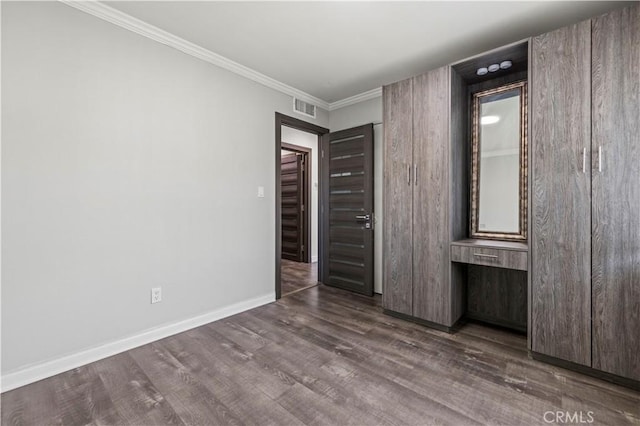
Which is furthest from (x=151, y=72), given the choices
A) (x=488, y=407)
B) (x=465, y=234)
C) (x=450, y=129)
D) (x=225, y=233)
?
(x=488, y=407)

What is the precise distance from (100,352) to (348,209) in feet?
9.33

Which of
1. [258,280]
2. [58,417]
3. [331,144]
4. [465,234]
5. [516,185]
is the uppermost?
[331,144]

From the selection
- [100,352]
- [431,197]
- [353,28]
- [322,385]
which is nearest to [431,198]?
[431,197]

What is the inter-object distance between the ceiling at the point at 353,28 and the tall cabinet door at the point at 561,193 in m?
0.41

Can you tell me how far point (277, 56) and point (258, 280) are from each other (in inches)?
92.7

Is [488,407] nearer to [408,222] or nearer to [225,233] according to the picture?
[408,222]

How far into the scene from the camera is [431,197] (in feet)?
8.80

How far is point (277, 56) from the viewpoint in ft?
9.37

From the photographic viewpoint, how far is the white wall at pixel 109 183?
6.12 feet

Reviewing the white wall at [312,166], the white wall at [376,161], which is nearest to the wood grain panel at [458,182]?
the white wall at [376,161]

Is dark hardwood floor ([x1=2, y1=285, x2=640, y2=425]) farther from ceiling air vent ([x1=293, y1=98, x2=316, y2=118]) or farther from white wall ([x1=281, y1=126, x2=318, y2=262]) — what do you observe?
white wall ([x1=281, y1=126, x2=318, y2=262])

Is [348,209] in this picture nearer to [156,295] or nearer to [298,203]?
[298,203]

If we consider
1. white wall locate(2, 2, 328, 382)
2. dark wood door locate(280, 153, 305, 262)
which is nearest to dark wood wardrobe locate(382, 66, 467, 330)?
white wall locate(2, 2, 328, 382)

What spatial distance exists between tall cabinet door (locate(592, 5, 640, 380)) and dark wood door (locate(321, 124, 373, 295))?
6.91 feet
